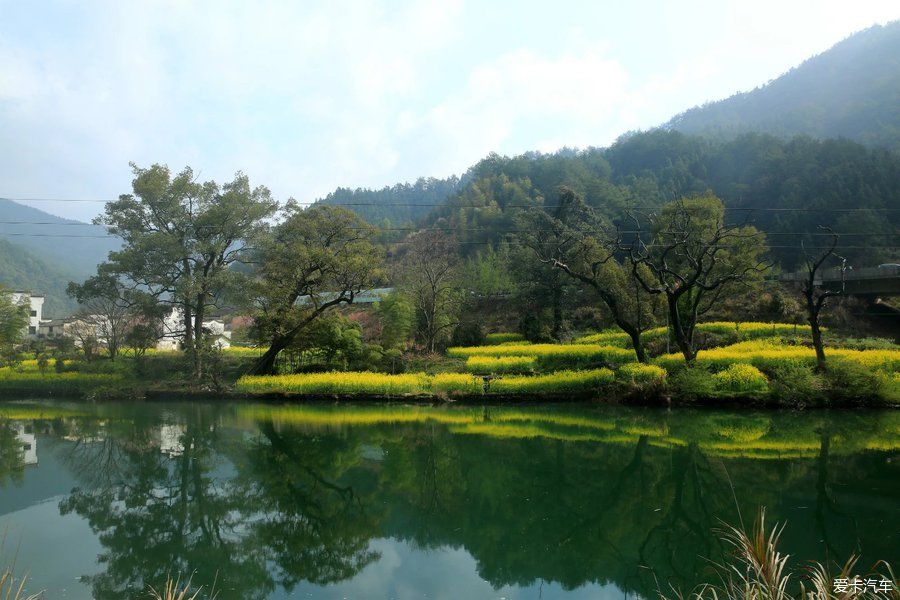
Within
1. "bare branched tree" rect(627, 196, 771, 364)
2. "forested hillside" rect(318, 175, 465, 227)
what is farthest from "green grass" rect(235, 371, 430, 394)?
"forested hillside" rect(318, 175, 465, 227)

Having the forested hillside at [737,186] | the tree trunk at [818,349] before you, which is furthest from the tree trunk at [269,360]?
the tree trunk at [818,349]

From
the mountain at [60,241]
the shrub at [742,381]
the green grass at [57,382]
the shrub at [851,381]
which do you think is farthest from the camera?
the mountain at [60,241]

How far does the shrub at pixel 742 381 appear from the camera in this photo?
48.0 feet

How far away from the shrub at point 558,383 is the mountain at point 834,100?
40896 millimetres

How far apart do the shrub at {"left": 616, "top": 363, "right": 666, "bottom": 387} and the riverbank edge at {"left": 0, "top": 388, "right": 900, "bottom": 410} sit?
1.16 feet

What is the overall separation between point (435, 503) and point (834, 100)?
71.8m

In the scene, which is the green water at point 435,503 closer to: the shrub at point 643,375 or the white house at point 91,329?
the shrub at point 643,375

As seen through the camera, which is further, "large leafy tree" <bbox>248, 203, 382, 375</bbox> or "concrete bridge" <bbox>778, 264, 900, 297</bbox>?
"concrete bridge" <bbox>778, 264, 900, 297</bbox>

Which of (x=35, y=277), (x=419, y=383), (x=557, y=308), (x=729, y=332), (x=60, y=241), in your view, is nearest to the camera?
(x=419, y=383)

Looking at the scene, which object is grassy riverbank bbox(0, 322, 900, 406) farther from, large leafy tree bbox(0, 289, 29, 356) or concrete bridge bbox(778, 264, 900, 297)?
concrete bridge bbox(778, 264, 900, 297)

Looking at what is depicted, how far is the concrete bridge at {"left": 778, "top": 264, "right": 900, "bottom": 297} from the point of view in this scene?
25.1 meters

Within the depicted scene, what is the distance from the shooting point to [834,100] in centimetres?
5966

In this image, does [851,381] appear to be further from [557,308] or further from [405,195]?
[405,195]

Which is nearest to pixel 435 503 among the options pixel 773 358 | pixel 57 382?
pixel 773 358
